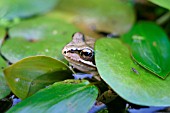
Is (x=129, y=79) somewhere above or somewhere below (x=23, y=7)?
below

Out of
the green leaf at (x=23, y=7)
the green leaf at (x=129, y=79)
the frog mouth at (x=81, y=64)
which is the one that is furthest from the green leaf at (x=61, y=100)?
the green leaf at (x=23, y=7)

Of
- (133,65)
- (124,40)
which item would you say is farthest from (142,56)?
(124,40)

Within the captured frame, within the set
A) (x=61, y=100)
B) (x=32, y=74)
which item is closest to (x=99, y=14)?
(x=32, y=74)

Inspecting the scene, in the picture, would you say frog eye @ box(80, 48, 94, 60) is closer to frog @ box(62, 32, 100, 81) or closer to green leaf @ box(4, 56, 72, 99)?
frog @ box(62, 32, 100, 81)

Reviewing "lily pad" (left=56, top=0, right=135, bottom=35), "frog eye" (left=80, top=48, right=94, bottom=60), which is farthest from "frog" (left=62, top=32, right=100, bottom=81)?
"lily pad" (left=56, top=0, right=135, bottom=35)

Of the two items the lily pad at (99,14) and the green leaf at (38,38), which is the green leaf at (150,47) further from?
the green leaf at (38,38)

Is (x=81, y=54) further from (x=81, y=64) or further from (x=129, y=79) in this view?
(x=129, y=79)

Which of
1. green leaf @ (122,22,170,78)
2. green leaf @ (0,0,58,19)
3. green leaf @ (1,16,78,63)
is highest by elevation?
green leaf @ (0,0,58,19)
